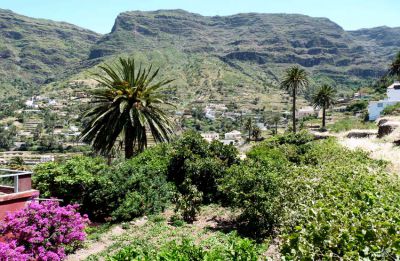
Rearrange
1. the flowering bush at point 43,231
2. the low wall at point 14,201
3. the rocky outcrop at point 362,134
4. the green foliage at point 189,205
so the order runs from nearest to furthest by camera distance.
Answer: the flowering bush at point 43,231
the low wall at point 14,201
the green foliage at point 189,205
the rocky outcrop at point 362,134

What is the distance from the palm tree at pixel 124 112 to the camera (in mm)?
17562

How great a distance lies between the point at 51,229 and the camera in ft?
30.2

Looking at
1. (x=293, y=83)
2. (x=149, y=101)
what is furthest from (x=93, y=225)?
(x=293, y=83)

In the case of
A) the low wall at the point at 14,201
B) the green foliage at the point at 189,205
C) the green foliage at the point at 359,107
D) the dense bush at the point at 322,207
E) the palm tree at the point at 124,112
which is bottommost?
the green foliage at the point at 189,205

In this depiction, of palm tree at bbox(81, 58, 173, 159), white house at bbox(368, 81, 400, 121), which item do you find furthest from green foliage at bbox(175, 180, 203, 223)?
white house at bbox(368, 81, 400, 121)

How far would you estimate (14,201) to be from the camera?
381 inches

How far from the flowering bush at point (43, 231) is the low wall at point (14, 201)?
62 centimetres

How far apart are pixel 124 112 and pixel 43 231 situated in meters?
9.36

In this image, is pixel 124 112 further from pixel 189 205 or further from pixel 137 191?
pixel 189 205

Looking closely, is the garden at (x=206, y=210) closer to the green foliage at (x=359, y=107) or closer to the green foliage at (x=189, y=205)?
the green foliage at (x=189, y=205)

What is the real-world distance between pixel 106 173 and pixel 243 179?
4.84m

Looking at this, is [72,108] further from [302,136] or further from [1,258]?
[1,258]

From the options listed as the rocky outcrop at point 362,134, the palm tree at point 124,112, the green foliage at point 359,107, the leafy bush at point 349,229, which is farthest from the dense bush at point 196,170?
the green foliage at point 359,107

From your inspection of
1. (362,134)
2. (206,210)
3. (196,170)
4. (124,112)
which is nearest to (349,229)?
(206,210)
